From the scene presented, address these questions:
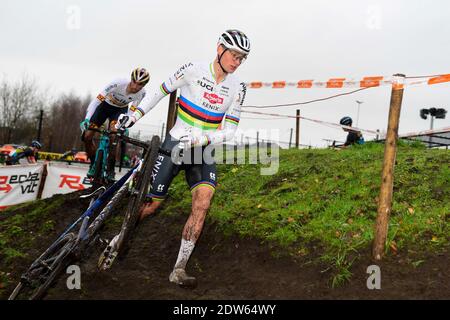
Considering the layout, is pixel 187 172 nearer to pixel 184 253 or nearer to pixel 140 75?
pixel 184 253

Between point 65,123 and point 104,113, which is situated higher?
point 65,123

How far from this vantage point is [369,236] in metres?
5.45

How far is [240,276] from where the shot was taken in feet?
17.2

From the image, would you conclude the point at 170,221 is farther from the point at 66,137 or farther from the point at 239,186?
the point at 66,137

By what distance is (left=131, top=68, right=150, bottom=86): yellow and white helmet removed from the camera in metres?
7.07

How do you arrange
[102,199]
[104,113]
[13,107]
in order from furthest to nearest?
1. [13,107]
2. [104,113]
3. [102,199]

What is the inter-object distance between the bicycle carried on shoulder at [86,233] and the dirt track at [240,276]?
0.62 metres

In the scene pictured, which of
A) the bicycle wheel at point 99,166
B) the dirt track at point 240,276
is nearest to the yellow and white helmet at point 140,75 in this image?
the bicycle wheel at point 99,166

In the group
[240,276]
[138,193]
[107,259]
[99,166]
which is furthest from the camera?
[99,166]

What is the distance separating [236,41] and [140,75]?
99.4 inches

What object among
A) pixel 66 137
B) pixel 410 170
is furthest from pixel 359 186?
pixel 66 137

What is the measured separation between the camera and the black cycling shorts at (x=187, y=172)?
5172mm

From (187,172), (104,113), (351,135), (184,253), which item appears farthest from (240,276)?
(351,135)
